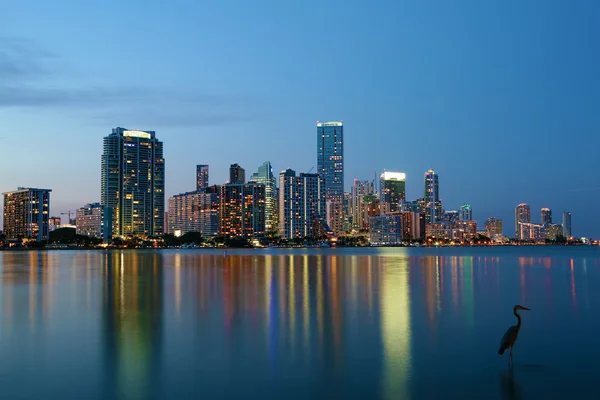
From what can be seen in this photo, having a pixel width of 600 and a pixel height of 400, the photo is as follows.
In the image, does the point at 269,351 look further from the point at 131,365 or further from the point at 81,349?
the point at 81,349

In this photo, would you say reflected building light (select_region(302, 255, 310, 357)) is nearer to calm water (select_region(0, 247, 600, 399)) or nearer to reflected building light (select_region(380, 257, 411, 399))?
calm water (select_region(0, 247, 600, 399))

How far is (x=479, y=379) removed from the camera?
50.5 feet

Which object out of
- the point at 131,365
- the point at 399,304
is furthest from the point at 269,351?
the point at 399,304

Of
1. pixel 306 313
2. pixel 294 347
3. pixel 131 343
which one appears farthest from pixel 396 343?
pixel 131 343

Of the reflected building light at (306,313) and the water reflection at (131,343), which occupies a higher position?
the water reflection at (131,343)

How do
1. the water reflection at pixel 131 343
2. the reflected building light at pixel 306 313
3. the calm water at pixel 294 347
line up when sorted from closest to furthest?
the calm water at pixel 294 347, the water reflection at pixel 131 343, the reflected building light at pixel 306 313

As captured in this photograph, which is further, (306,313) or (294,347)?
(306,313)

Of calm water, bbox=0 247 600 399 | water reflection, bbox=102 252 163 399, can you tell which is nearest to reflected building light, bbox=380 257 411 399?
calm water, bbox=0 247 600 399

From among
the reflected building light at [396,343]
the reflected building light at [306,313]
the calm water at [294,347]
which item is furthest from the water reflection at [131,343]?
the reflected building light at [396,343]

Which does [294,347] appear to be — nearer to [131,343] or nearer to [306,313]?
[131,343]

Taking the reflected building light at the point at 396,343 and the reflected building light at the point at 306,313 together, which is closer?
the reflected building light at the point at 396,343

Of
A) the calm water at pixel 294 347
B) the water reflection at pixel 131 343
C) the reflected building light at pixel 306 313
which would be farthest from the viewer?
the reflected building light at pixel 306 313

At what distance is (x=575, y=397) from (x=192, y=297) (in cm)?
2629

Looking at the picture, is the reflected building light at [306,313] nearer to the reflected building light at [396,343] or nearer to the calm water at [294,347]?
the calm water at [294,347]
